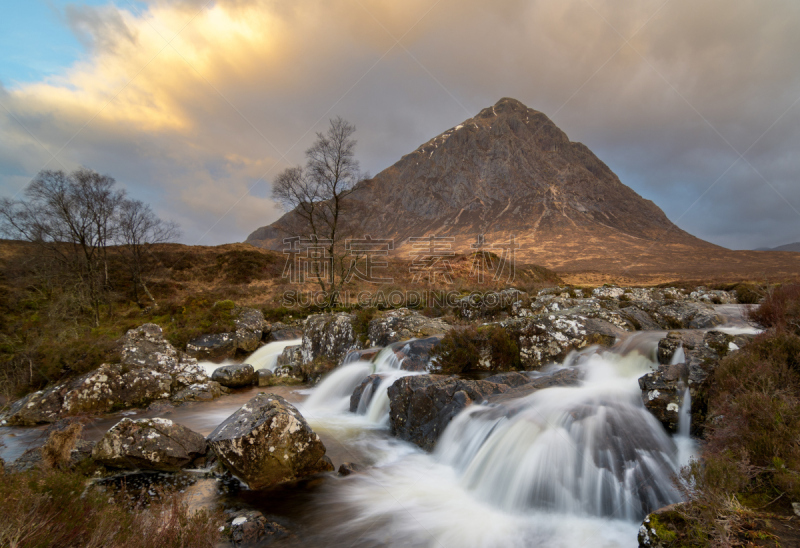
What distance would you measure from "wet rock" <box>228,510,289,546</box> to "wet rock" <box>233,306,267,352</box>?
43.1ft

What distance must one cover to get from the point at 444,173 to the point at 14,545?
191m

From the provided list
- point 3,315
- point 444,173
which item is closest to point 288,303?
point 3,315

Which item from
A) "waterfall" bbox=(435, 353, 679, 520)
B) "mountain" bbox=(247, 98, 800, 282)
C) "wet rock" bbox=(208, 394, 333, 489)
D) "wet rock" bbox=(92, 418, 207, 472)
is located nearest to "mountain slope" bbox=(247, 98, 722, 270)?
"mountain" bbox=(247, 98, 800, 282)

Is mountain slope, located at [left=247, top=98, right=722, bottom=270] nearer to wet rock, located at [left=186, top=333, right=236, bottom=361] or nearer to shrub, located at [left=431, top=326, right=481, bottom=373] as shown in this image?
wet rock, located at [left=186, top=333, right=236, bottom=361]

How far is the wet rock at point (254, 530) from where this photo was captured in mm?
4406

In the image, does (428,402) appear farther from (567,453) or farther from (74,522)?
(74,522)

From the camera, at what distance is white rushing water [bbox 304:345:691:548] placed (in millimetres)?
4574

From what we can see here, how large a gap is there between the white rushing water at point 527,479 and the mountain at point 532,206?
74688 mm

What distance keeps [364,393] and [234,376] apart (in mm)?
5624

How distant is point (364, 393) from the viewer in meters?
9.56

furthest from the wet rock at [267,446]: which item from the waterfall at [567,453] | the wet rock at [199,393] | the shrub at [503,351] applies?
the wet rock at [199,393]

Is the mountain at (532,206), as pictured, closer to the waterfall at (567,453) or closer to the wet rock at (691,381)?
the waterfall at (567,453)

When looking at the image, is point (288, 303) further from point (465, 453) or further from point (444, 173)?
point (444, 173)

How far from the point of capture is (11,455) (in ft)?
23.0
